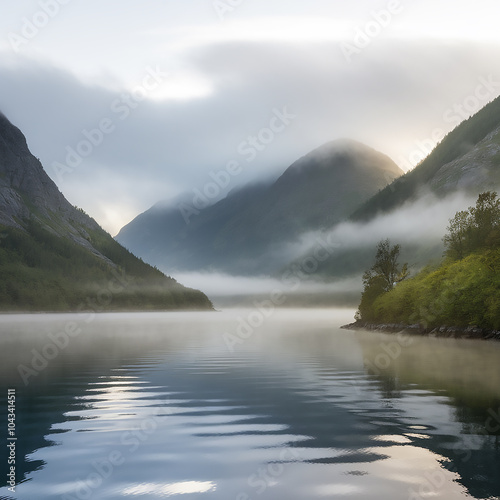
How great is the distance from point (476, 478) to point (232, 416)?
11.5 m

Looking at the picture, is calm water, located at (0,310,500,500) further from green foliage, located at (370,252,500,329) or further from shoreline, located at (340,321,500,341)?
green foliage, located at (370,252,500,329)

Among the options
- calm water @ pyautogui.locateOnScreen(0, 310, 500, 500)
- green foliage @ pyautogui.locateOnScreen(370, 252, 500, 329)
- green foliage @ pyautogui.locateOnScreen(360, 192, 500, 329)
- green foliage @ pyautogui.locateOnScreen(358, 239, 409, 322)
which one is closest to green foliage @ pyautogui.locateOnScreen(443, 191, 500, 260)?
green foliage @ pyautogui.locateOnScreen(360, 192, 500, 329)

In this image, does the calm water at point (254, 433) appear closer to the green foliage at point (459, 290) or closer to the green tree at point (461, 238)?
the green foliage at point (459, 290)

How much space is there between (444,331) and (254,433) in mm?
82627

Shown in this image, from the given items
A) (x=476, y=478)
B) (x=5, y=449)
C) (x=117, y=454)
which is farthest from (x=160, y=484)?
(x=476, y=478)

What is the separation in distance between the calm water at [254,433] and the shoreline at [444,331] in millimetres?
45925

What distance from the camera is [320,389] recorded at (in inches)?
1379

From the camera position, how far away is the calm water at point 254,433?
1655cm

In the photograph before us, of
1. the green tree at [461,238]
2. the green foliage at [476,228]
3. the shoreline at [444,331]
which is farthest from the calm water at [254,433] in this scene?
the green tree at [461,238]

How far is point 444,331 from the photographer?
10012 centimetres

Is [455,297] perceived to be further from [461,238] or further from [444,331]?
[461,238]

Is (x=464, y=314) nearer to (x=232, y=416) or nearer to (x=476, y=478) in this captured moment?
(x=232, y=416)

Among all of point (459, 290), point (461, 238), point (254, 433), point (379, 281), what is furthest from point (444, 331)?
point (254, 433)

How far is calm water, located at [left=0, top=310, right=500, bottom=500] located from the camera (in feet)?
54.3
